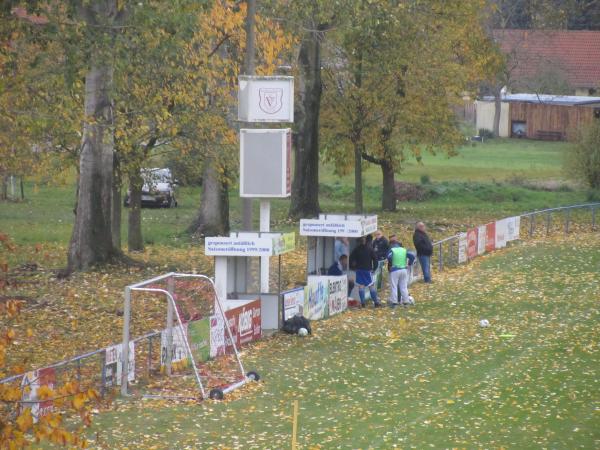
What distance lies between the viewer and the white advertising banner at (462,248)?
109 ft

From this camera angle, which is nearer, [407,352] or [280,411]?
[280,411]

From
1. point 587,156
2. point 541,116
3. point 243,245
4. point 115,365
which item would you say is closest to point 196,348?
point 115,365

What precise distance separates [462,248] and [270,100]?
38.3 ft

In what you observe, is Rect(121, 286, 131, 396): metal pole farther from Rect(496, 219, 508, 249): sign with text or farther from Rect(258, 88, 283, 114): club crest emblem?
Rect(496, 219, 508, 249): sign with text

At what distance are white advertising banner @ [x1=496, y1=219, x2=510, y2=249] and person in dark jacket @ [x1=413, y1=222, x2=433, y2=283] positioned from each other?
746 cm

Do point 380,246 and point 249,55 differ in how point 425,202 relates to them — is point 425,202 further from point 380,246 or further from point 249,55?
point 249,55

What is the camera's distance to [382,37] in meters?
42.1

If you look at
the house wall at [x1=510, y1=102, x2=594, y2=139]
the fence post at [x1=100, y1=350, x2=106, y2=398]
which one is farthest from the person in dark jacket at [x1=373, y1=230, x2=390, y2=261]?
the house wall at [x1=510, y1=102, x2=594, y2=139]

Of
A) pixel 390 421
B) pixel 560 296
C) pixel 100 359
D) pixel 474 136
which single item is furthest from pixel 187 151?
pixel 474 136

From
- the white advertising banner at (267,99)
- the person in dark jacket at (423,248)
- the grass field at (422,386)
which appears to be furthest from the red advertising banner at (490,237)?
the white advertising banner at (267,99)

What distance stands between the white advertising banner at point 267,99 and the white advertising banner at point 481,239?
1297cm

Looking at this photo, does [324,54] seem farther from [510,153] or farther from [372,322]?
[510,153]

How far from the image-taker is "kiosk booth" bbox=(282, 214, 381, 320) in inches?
929

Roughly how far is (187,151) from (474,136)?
57.8 m
